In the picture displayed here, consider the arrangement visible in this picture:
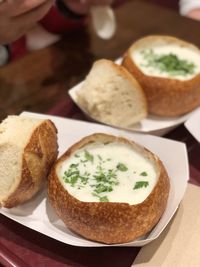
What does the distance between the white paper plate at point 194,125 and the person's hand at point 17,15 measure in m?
0.48

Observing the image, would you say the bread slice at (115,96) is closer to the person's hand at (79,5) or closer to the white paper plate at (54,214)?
the white paper plate at (54,214)

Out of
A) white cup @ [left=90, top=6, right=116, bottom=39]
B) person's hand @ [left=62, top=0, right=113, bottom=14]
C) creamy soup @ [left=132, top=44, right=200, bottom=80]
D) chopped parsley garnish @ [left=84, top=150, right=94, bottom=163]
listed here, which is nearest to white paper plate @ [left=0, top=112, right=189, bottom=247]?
chopped parsley garnish @ [left=84, top=150, right=94, bottom=163]

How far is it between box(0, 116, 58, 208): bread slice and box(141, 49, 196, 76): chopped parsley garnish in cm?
47

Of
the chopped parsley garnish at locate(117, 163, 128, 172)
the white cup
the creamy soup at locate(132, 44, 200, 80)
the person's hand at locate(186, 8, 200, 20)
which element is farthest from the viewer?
the person's hand at locate(186, 8, 200, 20)

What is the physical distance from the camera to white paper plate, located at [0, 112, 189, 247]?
0.85 metres

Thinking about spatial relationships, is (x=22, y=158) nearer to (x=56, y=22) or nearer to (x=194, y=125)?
(x=194, y=125)

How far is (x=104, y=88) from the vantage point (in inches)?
44.6

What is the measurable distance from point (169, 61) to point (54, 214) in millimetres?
581

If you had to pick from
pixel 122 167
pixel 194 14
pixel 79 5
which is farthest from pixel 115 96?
pixel 194 14

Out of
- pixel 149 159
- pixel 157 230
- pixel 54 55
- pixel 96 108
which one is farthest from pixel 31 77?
pixel 157 230

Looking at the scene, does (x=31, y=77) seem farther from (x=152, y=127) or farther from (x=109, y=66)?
(x=152, y=127)

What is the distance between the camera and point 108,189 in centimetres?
84

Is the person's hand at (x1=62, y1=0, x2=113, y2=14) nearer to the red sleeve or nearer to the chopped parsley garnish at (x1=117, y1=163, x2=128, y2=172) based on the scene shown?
the red sleeve

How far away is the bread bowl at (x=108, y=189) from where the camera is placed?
79cm
